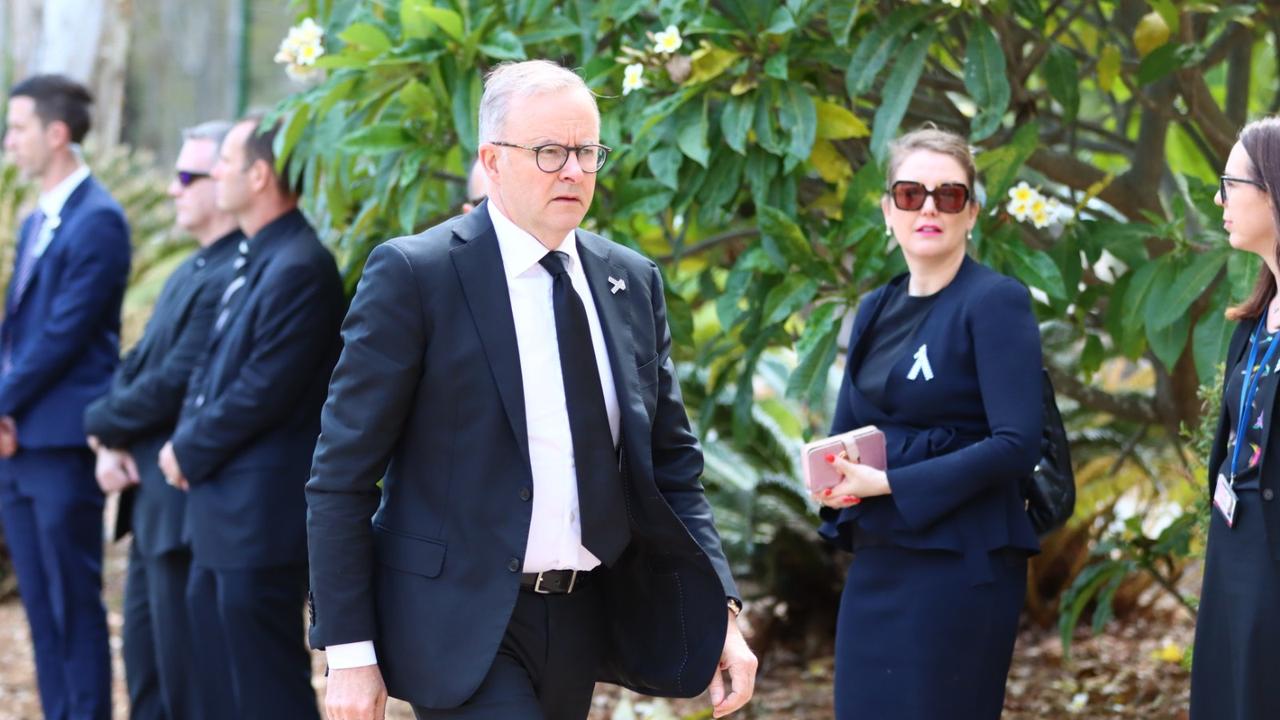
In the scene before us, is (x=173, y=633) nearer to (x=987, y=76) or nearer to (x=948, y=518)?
(x=948, y=518)

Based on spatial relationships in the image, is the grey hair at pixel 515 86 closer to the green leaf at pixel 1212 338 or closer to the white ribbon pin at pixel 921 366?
the white ribbon pin at pixel 921 366

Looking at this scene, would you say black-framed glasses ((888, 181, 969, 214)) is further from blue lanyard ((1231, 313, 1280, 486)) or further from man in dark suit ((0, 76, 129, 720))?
man in dark suit ((0, 76, 129, 720))

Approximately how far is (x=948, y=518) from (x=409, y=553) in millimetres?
1280

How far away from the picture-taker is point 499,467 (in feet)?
9.21

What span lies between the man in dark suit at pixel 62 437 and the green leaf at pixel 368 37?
1.97 metres

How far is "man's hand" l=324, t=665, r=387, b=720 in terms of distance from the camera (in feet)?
9.03

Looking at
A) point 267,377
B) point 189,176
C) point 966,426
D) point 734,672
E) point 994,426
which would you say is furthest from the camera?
point 189,176

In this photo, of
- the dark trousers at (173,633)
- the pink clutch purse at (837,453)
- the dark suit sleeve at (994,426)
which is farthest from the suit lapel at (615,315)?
the dark trousers at (173,633)

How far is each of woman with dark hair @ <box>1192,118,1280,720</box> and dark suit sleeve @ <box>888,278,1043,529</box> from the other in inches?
15.8

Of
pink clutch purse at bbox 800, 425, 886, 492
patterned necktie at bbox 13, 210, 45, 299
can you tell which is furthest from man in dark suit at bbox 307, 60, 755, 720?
patterned necktie at bbox 13, 210, 45, 299

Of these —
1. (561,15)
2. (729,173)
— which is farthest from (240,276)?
(729,173)

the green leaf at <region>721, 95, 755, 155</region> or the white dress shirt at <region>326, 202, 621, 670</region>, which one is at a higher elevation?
the green leaf at <region>721, 95, 755, 155</region>

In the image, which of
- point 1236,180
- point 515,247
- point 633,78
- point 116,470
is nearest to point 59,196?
point 116,470

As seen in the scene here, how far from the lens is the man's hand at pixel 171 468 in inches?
192
